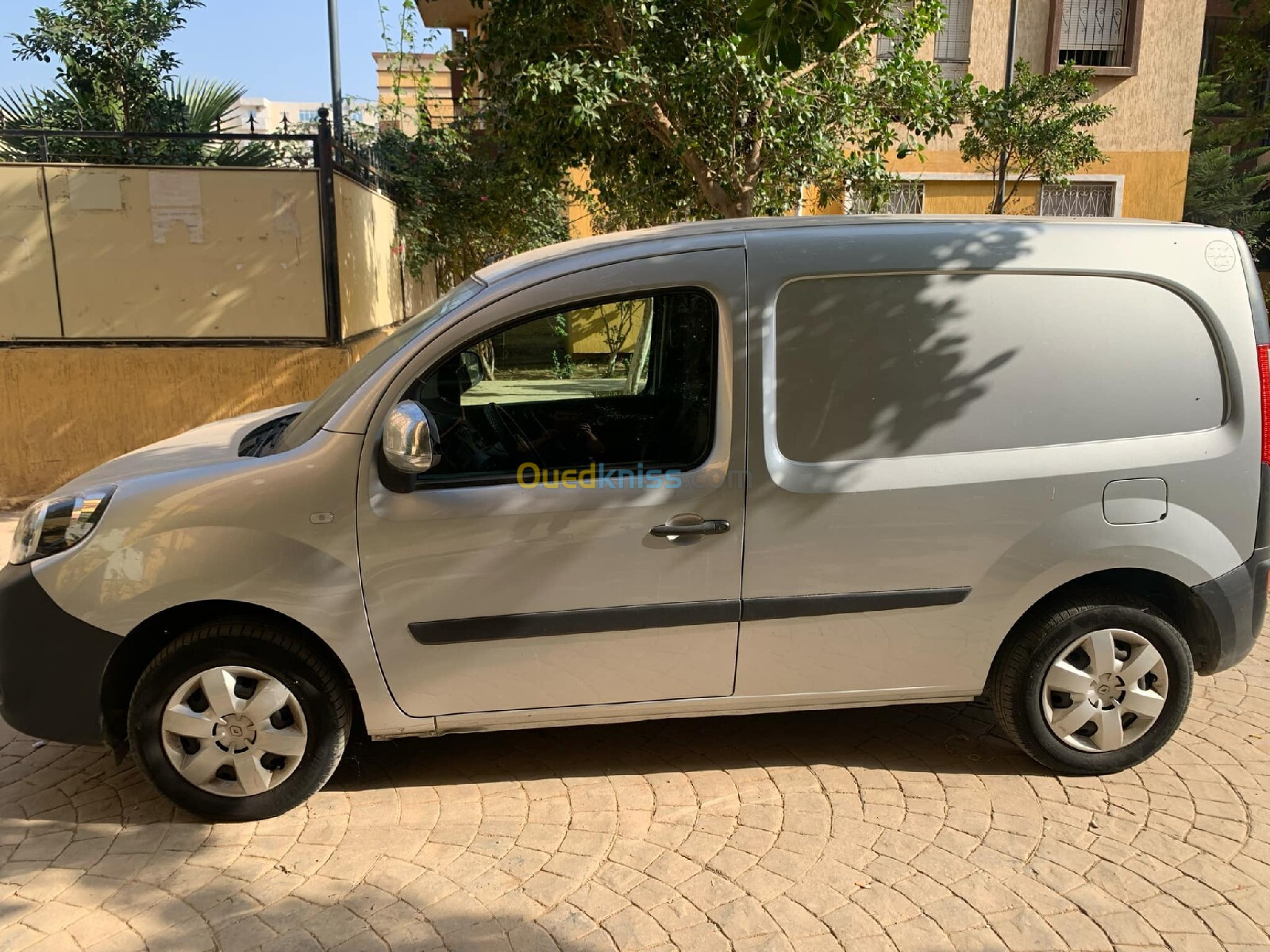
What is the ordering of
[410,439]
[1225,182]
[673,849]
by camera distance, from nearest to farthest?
[410,439]
[673,849]
[1225,182]

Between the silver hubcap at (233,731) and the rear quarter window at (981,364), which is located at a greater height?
the rear quarter window at (981,364)

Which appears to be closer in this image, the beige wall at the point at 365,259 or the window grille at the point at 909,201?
the beige wall at the point at 365,259

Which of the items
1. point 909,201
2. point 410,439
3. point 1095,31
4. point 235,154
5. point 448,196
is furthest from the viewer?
point 1095,31

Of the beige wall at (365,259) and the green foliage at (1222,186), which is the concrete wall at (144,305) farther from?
the green foliage at (1222,186)

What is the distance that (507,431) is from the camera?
11.2ft

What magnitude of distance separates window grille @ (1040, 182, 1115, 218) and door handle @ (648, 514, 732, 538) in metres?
17.2

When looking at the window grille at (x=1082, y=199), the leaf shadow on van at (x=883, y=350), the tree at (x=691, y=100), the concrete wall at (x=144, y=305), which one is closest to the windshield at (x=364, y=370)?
the leaf shadow on van at (x=883, y=350)

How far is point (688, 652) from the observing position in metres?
3.38

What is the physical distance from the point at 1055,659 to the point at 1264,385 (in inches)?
47.8

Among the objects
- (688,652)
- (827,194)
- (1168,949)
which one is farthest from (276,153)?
(1168,949)

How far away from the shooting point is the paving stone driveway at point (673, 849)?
2.82 m

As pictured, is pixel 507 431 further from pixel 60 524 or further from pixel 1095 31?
pixel 1095 31

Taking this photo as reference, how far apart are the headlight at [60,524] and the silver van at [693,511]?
0.01m

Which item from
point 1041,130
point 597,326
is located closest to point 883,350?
point 597,326
